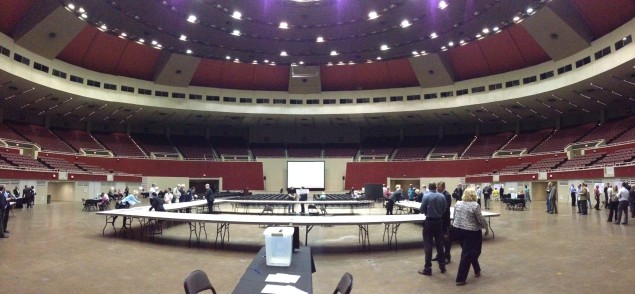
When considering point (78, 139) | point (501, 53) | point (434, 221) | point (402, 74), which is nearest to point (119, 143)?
point (78, 139)

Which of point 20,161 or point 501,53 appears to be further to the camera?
point 501,53

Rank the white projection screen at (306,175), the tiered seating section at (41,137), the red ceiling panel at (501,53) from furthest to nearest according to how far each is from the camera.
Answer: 1. the white projection screen at (306,175)
2. the tiered seating section at (41,137)
3. the red ceiling panel at (501,53)

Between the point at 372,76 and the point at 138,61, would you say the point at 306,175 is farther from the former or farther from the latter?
the point at 138,61

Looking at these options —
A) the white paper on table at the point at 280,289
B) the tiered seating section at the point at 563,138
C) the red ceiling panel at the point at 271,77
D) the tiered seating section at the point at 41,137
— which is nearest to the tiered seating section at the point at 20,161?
the tiered seating section at the point at 41,137

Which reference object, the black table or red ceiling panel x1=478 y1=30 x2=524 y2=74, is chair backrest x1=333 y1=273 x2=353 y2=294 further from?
red ceiling panel x1=478 y1=30 x2=524 y2=74

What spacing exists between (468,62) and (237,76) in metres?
21.5

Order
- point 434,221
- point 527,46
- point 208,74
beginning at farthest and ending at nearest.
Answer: point 208,74
point 527,46
point 434,221

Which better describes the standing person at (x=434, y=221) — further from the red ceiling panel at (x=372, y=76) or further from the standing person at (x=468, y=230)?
the red ceiling panel at (x=372, y=76)

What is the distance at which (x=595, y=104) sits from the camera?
33531mm

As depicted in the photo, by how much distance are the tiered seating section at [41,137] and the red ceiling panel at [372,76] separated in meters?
27.2

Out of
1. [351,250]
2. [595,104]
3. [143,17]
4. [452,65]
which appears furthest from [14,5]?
[595,104]

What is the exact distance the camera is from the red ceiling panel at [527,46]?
1113 inches

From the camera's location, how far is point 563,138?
34906 millimetres

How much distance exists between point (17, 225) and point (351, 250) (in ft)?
39.4
